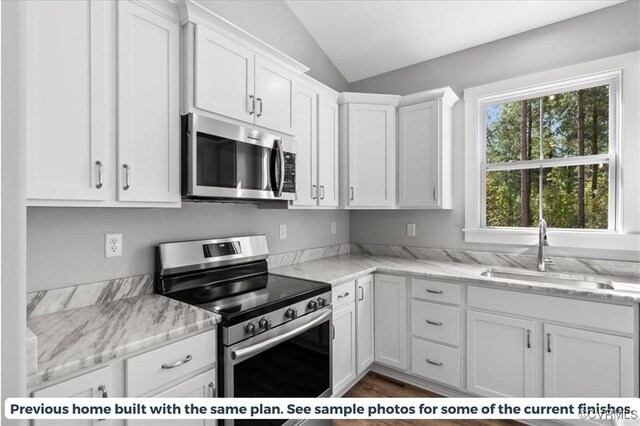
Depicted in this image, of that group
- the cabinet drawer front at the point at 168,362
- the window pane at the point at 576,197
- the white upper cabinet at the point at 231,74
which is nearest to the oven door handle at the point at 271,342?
the cabinet drawer front at the point at 168,362

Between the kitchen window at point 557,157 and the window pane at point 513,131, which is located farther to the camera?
the window pane at point 513,131

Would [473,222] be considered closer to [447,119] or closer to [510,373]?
[447,119]

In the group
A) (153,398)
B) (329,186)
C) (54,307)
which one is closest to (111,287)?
(54,307)

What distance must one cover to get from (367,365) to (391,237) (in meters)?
1.25

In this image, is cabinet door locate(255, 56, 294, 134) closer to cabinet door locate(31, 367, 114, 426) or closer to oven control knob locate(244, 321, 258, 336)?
oven control knob locate(244, 321, 258, 336)

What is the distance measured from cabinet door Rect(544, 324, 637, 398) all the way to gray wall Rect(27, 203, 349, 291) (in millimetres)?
2080

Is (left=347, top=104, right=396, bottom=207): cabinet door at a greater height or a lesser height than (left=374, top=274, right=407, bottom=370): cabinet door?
greater

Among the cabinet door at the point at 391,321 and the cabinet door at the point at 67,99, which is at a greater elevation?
the cabinet door at the point at 67,99

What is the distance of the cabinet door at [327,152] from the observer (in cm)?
267

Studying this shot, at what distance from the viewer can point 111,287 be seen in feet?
5.26

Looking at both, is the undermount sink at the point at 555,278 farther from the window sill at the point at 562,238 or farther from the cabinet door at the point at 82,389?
the cabinet door at the point at 82,389

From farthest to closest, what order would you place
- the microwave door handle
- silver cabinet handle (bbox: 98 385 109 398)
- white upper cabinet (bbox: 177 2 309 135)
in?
the microwave door handle → white upper cabinet (bbox: 177 2 309 135) → silver cabinet handle (bbox: 98 385 109 398)

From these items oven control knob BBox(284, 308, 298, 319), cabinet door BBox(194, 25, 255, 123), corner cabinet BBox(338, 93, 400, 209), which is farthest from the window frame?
cabinet door BBox(194, 25, 255, 123)

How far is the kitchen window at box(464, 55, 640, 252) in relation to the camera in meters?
2.24
